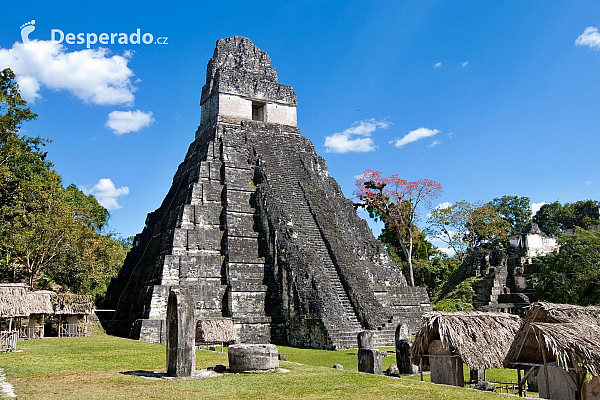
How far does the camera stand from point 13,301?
14.8 metres

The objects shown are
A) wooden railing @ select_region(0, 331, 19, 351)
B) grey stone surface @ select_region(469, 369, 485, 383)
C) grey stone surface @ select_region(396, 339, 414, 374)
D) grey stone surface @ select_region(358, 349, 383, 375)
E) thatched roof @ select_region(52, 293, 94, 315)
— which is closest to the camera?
grey stone surface @ select_region(469, 369, 485, 383)

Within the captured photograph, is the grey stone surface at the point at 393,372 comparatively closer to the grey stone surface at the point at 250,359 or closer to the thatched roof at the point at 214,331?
the grey stone surface at the point at 250,359

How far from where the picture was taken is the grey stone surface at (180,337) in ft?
28.7

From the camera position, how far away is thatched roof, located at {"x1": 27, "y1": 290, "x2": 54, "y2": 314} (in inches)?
637

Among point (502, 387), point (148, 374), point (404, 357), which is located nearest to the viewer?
point (148, 374)

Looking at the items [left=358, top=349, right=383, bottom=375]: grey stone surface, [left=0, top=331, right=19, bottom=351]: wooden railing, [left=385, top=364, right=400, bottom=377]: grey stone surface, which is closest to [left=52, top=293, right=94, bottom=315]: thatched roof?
[left=0, top=331, right=19, bottom=351]: wooden railing

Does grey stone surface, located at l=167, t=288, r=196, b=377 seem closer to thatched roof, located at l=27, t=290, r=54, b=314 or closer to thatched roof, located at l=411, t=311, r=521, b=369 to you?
thatched roof, located at l=411, t=311, r=521, b=369

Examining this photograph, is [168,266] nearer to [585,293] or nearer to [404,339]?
[404,339]

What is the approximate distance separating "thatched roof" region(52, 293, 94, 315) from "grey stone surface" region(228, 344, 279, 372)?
11321 mm

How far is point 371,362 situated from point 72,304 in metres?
12.2

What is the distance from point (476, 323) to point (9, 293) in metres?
12.2

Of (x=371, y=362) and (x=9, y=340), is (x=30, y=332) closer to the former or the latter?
(x=9, y=340)

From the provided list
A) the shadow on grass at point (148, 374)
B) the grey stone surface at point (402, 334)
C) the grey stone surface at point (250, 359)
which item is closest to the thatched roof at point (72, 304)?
the shadow on grass at point (148, 374)

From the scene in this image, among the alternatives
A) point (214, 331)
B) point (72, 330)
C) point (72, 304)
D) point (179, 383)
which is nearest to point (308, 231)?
point (214, 331)
